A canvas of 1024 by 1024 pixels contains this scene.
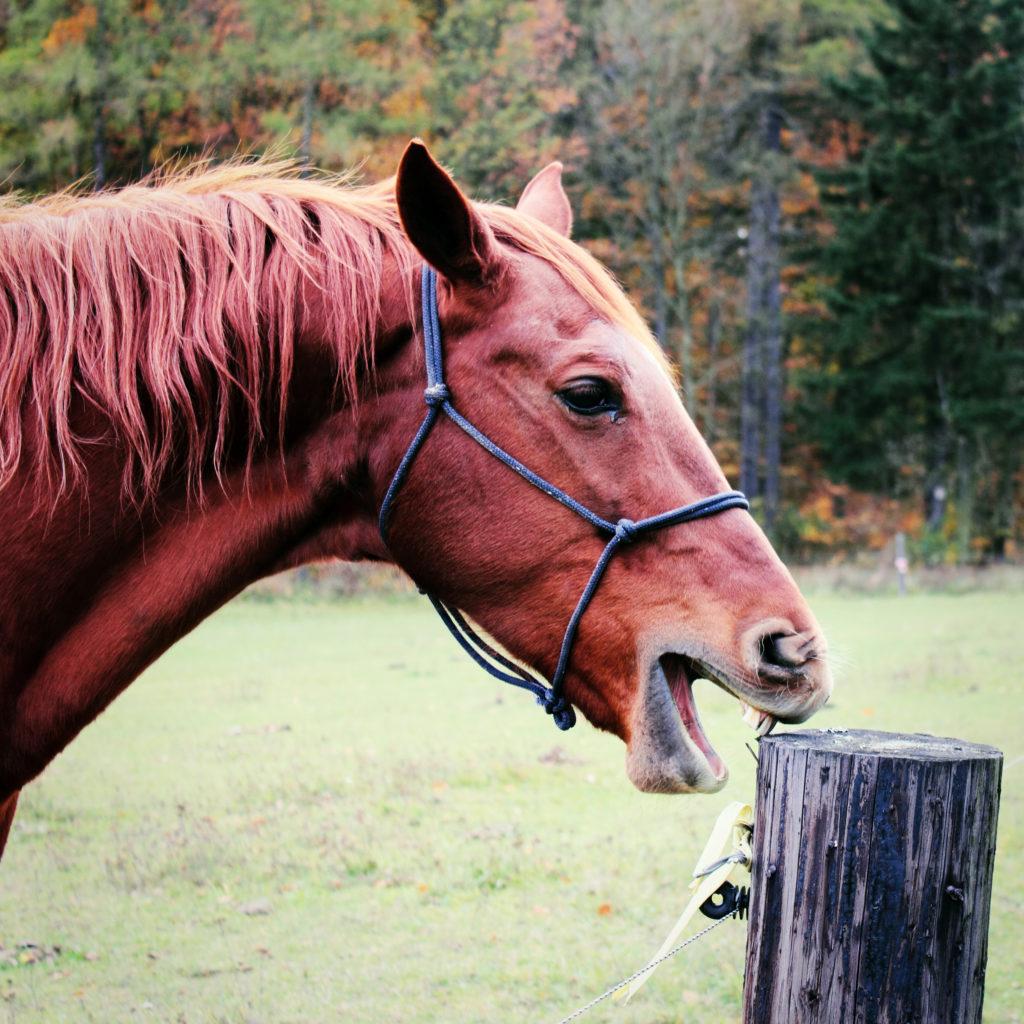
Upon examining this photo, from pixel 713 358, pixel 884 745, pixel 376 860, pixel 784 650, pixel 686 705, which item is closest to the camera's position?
pixel 784 650

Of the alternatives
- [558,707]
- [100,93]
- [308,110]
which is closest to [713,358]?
[308,110]

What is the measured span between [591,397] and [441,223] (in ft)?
1.50

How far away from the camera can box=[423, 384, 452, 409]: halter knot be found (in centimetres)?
211

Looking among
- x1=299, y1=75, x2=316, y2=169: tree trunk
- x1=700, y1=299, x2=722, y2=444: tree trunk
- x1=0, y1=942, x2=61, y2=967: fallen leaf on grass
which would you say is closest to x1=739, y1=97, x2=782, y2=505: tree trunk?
x1=700, y1=299, x2=722, y2=444: tree trunk

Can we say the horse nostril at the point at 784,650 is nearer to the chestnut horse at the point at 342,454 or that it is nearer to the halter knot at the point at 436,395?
the chestnut horse at the point at 342,454

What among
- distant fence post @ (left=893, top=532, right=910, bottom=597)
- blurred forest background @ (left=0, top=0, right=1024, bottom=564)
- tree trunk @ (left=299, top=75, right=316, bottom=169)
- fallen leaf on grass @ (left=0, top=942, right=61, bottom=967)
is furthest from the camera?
blurred forest background @ (left=0, top=0, right=1024, bottom=564)

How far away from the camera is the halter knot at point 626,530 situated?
6.71 feet

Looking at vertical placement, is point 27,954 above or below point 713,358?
above

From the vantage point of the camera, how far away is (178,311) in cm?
209

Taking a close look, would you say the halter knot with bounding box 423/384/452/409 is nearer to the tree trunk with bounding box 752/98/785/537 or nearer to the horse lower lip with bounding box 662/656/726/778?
the horse lower lip with bounding box 662/656/726/778

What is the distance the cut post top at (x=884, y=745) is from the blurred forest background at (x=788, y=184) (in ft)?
67.1

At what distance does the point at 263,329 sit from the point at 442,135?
2206 centimetres

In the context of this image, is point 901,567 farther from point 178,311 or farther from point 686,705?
point 178,311

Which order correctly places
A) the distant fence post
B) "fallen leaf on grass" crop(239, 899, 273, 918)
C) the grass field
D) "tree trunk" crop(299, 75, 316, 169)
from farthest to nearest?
"tree trunk" crop(299, 75, 316, 169), the distant fence post, "fallen leaf on grass" crop(239, 899, 273, 918), the grass field
